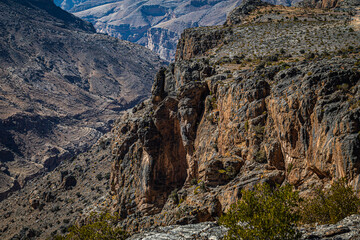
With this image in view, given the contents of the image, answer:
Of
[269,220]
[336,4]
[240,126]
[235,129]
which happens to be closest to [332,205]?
[269,220]

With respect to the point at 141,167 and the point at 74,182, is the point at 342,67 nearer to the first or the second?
the point at 141,167

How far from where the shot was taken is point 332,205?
666 inches

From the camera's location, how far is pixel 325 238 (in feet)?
52.3

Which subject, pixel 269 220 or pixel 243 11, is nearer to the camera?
pixel 269 220

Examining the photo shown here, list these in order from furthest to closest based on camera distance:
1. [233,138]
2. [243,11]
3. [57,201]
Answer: [243,11], [57,201], [233,138]

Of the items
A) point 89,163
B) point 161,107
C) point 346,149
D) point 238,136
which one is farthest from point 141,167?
point 89,163

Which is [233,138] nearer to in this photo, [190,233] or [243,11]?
[190,233]

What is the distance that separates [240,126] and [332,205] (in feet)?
41.9

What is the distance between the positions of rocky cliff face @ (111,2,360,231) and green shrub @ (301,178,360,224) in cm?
87

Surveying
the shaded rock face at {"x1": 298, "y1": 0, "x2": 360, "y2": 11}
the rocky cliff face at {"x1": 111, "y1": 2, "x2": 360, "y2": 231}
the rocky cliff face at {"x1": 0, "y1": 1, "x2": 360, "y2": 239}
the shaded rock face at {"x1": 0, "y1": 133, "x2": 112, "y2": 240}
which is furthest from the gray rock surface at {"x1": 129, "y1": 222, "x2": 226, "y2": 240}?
the shaded rock face at {"x1": 298, "y1": 0, "x2": 360, "y2": 11}

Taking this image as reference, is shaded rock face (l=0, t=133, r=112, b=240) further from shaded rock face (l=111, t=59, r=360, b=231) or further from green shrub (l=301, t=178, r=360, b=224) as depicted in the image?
green shrub (l=301, t=178, r=360, b=224)

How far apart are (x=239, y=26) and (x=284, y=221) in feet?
174

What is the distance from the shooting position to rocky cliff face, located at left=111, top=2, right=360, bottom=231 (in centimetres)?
2081

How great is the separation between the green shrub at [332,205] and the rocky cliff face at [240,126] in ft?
2.86
